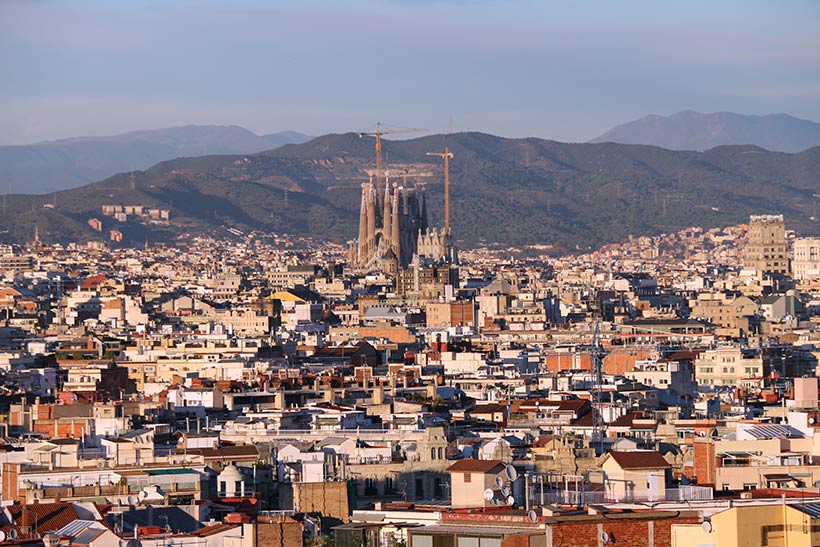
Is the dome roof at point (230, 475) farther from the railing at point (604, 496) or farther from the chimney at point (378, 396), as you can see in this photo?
the chimney at point (378, 396)

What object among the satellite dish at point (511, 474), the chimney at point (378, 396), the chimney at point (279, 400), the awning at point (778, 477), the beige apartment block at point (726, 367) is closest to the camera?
the satellite dish at point (511, 474)

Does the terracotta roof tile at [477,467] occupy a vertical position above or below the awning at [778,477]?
above

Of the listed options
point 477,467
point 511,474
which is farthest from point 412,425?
point 511,474

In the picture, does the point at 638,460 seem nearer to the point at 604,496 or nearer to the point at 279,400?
the point at 604,496

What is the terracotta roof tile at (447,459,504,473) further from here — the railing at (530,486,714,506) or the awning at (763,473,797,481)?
the railing at (530,486,714,506)

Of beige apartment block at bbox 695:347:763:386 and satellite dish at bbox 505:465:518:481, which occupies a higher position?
satellite dish at bbox 505:465:518:481

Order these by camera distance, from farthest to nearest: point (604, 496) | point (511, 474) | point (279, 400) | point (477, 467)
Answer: point (279, 400), point (477, 467), point (511, 474), point (604, 496)

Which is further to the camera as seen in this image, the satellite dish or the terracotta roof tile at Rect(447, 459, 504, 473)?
the terracotta roof tile at Rect(447, 459, 504, 473)

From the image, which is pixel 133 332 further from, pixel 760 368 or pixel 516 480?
pixel 516 480

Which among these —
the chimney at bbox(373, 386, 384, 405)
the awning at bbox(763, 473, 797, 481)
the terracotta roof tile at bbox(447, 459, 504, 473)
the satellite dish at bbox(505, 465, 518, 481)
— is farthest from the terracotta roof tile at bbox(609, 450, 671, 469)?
the chimney at bbox(373, 386, 384, 405)

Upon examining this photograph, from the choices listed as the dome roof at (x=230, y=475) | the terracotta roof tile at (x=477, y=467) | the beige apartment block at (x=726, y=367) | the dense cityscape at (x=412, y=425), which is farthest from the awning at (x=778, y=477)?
the beige apartment block at (x=726, y=367)

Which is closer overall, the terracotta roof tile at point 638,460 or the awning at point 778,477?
the awning at point 778,477
